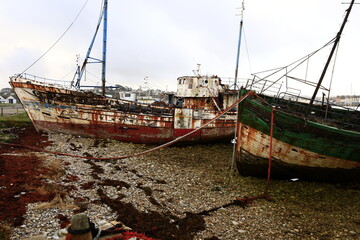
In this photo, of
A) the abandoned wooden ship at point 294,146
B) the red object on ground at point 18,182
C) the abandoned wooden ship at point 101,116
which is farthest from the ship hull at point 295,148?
the red object on ground at point 18,182

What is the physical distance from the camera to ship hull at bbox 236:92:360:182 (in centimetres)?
812

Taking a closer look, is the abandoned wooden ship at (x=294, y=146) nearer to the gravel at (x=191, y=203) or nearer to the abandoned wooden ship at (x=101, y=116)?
the gravel at (x=191, y=203)

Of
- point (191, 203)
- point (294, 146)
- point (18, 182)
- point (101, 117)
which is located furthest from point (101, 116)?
point (294, 146)

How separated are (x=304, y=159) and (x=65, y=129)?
15145mm

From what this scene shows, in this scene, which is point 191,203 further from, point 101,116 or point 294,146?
point 101,116

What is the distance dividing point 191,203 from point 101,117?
10.3 meters

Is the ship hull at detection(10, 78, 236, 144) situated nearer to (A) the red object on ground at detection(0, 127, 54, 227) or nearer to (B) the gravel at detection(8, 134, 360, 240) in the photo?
(A) the red object on ground at detection(0, 127, 54, 227)

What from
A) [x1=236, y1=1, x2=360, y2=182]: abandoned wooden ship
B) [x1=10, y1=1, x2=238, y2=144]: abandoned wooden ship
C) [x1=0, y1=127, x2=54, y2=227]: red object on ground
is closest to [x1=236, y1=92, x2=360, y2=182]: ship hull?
[x1=236, y1=1, x2=360, y2=182]: abandoned wooden ship

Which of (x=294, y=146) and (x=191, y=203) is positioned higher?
(x=294, y=146)

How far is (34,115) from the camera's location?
1487 centimetres

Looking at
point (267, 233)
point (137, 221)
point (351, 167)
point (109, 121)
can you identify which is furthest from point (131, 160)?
point (351, 167)

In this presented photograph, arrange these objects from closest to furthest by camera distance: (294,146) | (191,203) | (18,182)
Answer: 1. (191,203)
2. (18,182)
3. (294,146)

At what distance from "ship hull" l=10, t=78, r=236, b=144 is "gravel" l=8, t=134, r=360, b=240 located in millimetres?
4156

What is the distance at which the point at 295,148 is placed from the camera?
848 cm
